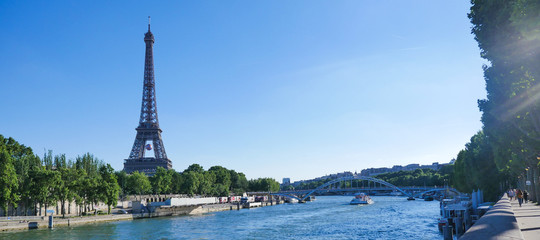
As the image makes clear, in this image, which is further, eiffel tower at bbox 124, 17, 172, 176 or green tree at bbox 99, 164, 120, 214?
eiffel tower at bbox 124, 17, 172, 176

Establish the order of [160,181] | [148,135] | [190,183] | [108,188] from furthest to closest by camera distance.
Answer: [148,135] → [190,183] → [160,181] → [108,188]

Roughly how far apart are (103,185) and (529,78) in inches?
1871

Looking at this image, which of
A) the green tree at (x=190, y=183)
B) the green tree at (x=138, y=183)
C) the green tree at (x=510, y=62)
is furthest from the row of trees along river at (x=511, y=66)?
the green tree at (x=190, y=183)

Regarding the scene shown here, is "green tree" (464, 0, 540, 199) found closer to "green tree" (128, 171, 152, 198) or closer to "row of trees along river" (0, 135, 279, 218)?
"row of trees along river" (0, 135, 279, 218)

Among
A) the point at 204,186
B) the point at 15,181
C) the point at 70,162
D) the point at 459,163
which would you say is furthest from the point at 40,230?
the point at 204,186

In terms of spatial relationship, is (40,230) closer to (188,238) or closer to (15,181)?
(15,181)

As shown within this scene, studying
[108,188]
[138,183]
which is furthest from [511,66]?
[138,183]

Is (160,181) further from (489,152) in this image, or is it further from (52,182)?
(489,152)

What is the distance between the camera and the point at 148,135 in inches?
3885

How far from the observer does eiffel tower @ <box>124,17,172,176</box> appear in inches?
3782

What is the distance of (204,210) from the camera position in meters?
71.9

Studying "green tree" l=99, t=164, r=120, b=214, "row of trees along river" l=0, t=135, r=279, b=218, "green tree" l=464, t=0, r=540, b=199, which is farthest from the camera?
"green tree" l=99, t=164, r=120, b=214

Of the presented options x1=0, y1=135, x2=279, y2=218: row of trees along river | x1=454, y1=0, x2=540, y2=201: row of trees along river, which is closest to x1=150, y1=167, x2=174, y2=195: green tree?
x1=0, y1=135, x2=279, y2=218: row of trees along river

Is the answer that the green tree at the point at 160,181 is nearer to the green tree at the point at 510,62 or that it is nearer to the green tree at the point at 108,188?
the green tree at the point at 108,188
